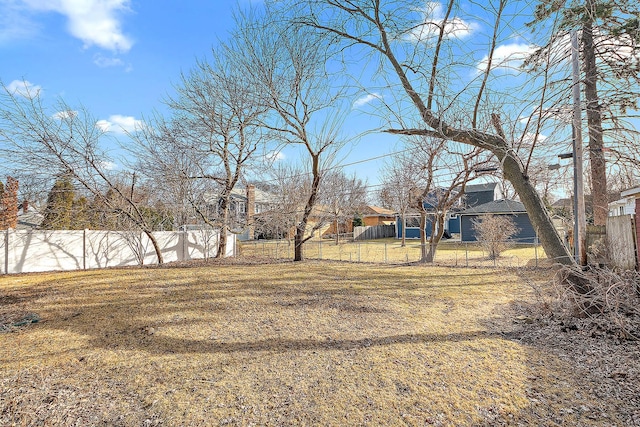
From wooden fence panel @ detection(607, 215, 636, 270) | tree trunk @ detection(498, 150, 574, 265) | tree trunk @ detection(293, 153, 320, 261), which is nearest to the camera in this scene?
tree trunk @ detection(498, 150, 574, 265)

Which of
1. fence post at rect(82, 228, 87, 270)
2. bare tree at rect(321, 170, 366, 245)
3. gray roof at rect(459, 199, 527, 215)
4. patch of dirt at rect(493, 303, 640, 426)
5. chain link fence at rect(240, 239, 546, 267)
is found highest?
bare tree at rect(321, 170, 366, 245)

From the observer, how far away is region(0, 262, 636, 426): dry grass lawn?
2336mm

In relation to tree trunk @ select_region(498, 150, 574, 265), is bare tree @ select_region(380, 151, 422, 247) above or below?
above

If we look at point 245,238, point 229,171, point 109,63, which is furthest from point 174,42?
point 245,238

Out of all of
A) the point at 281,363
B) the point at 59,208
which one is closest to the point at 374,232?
the point at 59,208

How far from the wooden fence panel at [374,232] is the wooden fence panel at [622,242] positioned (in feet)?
69.3

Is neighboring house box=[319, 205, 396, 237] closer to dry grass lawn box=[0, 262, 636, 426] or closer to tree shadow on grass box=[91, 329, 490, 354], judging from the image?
dry grass lawn box=[0, 262, 636, 426]

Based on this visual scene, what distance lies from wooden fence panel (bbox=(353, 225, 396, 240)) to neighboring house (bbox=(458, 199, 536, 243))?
27.2 ft

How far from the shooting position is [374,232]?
29016 millimetres

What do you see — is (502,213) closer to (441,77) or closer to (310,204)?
(310,204)

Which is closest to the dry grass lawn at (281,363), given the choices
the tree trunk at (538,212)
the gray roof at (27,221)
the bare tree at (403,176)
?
the tree trunk at (538,212)

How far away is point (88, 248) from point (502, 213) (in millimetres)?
19498

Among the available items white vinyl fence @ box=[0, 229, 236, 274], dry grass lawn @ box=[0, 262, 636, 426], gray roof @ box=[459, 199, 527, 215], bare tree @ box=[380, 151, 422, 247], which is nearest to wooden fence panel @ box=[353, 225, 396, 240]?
bare tree @ box=[380, 151, 422, 247]

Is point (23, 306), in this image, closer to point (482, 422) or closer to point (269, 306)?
point (269, 306)
